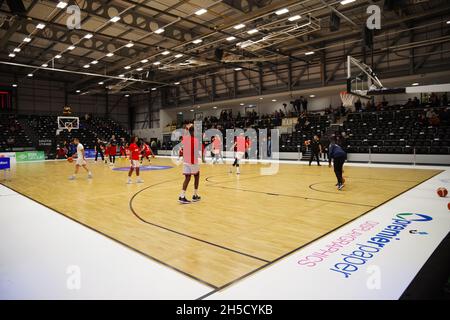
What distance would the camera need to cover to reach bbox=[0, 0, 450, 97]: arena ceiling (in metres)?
14.0

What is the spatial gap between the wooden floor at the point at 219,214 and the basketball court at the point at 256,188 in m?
0.04

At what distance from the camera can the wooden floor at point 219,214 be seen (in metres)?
3.71

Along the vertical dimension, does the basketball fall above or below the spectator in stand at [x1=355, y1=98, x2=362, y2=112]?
below

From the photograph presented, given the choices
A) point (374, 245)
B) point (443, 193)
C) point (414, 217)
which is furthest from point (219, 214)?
point (443, 193)

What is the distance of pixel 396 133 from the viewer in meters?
17.5

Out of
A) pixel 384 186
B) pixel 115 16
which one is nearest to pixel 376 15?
pixel 384 186

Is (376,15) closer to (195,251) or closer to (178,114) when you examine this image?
(195,251)

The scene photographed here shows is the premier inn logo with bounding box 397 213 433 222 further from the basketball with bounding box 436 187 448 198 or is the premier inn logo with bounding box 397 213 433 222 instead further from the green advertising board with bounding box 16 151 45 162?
the green advertising board with bounding box 16 151 45 162

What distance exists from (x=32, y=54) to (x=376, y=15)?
2472cm

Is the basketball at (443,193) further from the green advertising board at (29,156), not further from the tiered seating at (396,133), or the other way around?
the green advertising board at (29,156)

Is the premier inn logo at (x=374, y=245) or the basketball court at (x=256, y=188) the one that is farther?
the premier inn logo at (x=374, y=245)

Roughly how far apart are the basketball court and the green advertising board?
0.09m

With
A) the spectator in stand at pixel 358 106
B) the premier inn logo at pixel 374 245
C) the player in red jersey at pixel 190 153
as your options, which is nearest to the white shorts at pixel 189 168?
the player in red jersey at pixel 190 153

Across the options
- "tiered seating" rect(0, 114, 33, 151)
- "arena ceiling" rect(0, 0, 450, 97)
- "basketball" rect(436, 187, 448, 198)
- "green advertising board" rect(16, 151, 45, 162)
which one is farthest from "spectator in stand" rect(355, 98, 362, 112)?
"tiered seating" rect(0, 114, 33, 151)
